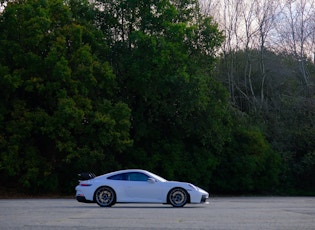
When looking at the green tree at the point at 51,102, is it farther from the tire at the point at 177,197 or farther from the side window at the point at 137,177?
the tire at the point at 177,197

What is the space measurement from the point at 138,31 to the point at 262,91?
54.4 ft

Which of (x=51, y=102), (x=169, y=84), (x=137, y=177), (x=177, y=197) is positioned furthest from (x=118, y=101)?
(x=177, y=197)

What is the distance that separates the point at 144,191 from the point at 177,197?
4.03 ft

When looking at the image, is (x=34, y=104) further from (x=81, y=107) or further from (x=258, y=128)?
(x=258, y=128)

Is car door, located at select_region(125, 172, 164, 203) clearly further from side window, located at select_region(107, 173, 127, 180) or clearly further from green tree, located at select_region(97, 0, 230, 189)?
green tree, located at select_region(97, 0, 230, 189)

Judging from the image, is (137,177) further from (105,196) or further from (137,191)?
(105,196)

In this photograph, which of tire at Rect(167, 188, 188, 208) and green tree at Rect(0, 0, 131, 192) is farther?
green tree at Rect(0, 0, 131, 192)

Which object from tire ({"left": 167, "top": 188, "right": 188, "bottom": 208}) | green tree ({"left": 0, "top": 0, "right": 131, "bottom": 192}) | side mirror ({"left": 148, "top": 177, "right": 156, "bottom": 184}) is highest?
green tree ({"left": 0, "top": 0, "right": 131, "bottom": 192})

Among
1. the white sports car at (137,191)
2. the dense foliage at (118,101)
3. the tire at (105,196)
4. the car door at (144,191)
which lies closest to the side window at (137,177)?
the white sports car at (137,191)

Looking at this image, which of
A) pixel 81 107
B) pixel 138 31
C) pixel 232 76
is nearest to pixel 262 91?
pixel 232 76

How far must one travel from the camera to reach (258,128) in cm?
5238

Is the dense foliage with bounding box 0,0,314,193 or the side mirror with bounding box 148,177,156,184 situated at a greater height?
the dense foliage with bounding box 0,0,314,193

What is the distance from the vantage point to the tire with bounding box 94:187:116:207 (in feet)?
81.7

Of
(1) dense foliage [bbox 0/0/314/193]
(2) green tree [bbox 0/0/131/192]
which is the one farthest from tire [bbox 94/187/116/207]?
(1) dense foliage [bbox 0/0/314/193]
